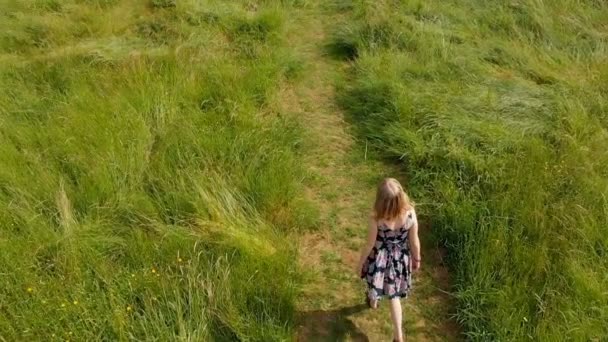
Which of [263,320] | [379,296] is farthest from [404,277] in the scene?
[263,320]

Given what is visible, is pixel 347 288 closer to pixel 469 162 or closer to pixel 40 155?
pixel 469 162

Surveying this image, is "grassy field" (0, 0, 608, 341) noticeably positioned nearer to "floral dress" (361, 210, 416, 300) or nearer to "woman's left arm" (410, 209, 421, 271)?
"floral dress" (361, 210, 416, 300)

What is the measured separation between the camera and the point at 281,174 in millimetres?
5059

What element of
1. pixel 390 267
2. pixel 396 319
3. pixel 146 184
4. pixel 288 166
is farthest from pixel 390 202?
pixel 146 184

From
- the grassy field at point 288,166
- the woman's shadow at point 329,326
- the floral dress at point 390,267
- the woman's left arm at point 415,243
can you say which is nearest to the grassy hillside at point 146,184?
the grassy field at point 288,166

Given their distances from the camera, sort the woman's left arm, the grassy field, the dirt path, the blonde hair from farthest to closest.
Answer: the dirt path, the grassy field, the woman's left arm, the blonde hair

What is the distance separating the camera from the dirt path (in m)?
4.01

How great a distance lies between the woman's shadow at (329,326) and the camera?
12.9ft

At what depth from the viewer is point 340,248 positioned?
469 cm

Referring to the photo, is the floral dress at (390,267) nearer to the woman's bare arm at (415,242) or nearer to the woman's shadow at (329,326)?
the woman's bare arm at (415,242)

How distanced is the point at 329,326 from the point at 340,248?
0.83m

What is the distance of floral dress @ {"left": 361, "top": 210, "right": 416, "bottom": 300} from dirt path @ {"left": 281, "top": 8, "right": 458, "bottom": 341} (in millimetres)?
307

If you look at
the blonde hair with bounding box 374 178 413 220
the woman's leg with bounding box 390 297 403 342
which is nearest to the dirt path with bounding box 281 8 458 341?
the woman's leg with bounding box 390 297 403 342

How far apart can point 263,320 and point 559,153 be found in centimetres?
315
